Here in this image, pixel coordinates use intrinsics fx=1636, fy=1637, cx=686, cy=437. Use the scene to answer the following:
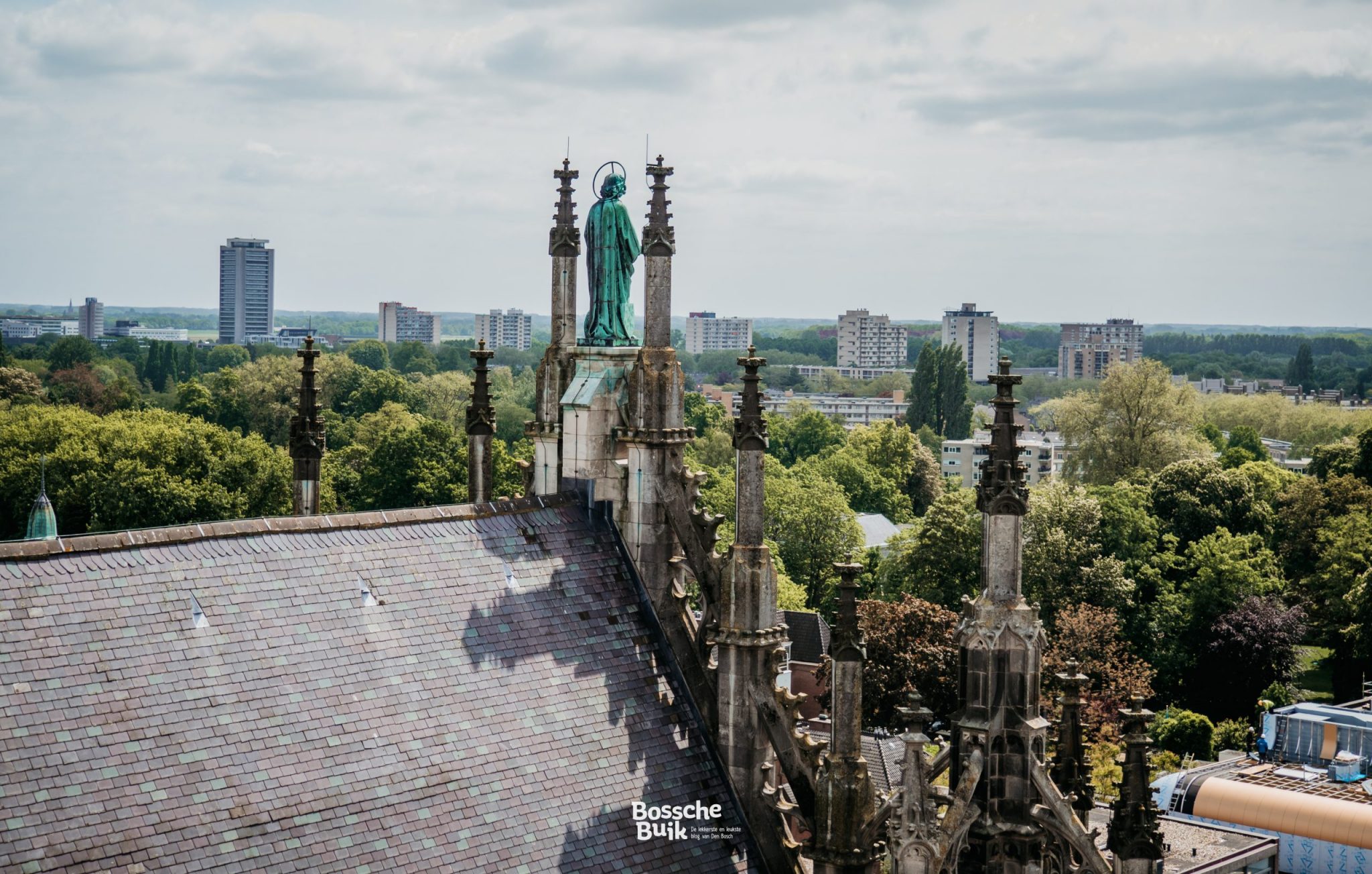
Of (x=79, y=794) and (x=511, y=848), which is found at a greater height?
(x=79, y=794)

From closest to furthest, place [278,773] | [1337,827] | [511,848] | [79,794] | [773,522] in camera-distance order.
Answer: [79,794], [278,773], [511,848], [1337,827], [773,522]

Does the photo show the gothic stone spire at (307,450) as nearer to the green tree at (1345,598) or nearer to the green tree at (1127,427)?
the green tree at (1345,598)

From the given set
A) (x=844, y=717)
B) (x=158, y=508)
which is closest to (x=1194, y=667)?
(x=158, y=508)

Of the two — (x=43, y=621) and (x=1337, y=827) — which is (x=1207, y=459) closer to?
(x=1337, y=827)

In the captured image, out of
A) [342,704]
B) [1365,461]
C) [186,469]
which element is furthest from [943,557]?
[342,704]

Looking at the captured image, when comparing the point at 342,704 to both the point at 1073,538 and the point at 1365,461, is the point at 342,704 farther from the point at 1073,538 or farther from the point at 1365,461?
the point at 1365,461

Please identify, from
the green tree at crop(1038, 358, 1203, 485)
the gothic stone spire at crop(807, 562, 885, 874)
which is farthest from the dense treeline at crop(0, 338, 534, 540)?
the gothic stone spire at crop(807, 562, 885, 874)

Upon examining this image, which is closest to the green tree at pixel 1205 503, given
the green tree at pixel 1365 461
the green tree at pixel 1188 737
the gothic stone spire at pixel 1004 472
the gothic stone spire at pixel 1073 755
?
the green tree at pixel 1365 461
